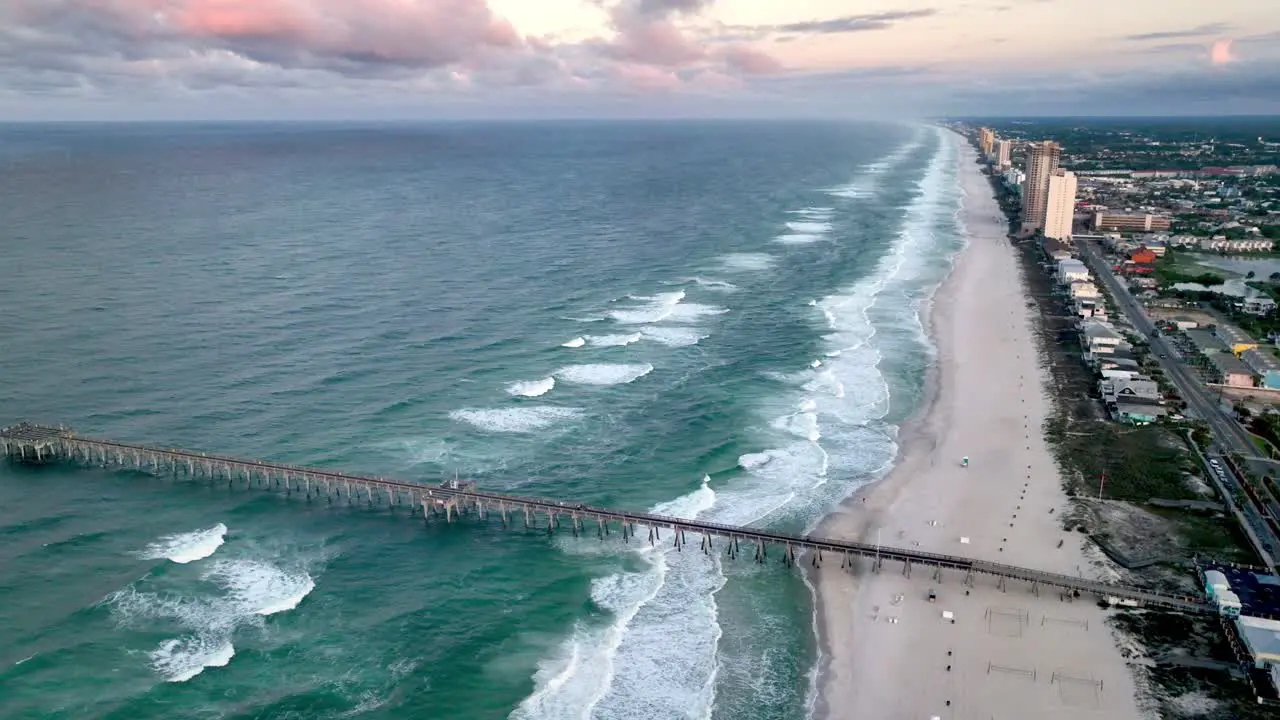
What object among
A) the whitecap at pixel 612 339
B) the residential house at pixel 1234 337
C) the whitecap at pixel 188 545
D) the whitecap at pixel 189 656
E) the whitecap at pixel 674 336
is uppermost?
the whitecap at pixel 612 339

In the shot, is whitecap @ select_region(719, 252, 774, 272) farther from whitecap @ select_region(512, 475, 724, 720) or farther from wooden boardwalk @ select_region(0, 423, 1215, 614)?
whitecap @ select_region(512, 475, 724, 720)

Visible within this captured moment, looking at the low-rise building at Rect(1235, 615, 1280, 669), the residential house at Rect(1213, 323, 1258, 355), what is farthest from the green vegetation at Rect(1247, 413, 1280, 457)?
the low-rise building at Rect(1235, 615, 1280, 669)

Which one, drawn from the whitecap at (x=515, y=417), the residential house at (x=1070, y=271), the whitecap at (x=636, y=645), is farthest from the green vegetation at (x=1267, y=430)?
the whitecap at (x=515, y=417)

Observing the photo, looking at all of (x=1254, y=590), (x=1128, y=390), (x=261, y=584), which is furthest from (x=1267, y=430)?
(x=261, y=584)

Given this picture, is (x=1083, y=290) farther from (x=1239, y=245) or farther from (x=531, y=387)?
(x=531, y=387)

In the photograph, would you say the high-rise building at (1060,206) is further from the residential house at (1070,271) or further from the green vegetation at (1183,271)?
the residential house at (1070,271)
